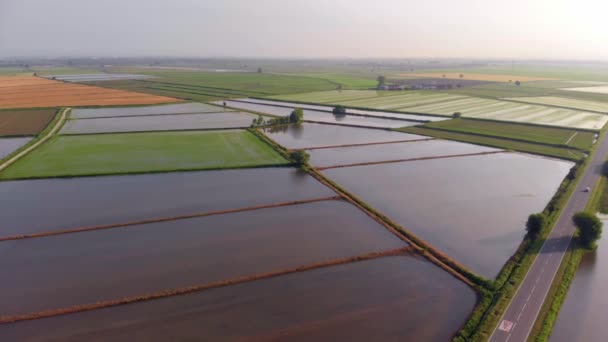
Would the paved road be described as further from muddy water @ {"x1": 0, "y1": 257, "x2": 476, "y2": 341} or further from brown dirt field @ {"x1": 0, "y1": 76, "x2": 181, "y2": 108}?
brown dirt field @ {"x1": 0, "y1": 76, "x2": 181, "y2": 108}

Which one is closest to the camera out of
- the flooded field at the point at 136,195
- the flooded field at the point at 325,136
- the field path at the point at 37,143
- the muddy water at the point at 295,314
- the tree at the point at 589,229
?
the muddy water at the point at 295,314

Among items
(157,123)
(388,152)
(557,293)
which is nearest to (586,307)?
(557,293)

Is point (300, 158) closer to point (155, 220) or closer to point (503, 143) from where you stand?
point (155, 220)

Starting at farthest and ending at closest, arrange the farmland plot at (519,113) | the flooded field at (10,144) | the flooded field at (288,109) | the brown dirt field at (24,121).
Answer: the flooded field at (288,109) → the farmland plot at (519,113) → the brown dirt field at (24,121) → the flooded field at (10,144)

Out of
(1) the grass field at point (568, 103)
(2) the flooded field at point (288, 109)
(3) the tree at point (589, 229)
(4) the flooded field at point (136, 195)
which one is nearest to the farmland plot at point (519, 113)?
(1) the grass field at point (568, 103)

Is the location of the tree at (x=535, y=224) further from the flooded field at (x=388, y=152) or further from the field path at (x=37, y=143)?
the field path at (x=37, y=143)

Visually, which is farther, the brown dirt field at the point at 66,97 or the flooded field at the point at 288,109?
the brown dirt field at the point at 66,97

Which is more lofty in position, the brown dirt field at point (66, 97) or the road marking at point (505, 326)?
the brown dirt field at point (66, 97)

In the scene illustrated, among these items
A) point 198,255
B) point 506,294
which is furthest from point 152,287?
point 506,294
